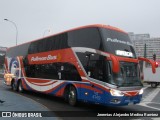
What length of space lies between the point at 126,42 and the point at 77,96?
11.4 ft

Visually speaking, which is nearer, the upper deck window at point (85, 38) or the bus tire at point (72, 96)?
the upper deck window at point (85, 38)

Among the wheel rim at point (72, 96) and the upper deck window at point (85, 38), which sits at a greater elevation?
the upper deck window at point (85, 38)

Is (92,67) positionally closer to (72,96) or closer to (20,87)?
(72,96)

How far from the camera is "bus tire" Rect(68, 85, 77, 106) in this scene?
1468cm

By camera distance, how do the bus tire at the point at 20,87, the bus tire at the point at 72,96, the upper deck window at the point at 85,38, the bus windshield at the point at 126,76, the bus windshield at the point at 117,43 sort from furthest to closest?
the bus tire at the point at 20,87
the bus tire at the point at 72,96
the upper deck window at the point at 85,38
the bus windshield at the point at 117,43
the bus windshield at the point at 126,76

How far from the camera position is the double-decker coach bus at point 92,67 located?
1246 centimetres

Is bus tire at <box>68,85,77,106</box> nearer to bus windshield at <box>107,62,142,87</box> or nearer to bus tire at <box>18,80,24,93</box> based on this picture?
bus windshield at <box>107,62,142,87</box>

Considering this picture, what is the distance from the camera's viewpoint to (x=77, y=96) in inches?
567

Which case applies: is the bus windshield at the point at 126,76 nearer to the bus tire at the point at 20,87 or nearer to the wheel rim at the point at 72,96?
the wheel rim at the point at 72,96

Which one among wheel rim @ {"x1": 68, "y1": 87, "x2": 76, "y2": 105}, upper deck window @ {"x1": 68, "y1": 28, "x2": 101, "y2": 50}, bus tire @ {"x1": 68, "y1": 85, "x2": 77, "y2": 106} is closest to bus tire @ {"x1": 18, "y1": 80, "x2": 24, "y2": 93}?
bus tire @ {"x1": 68, "y1": 85, "x2": 77, "y2": 106}

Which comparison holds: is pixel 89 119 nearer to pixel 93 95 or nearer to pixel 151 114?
pixel 93 95

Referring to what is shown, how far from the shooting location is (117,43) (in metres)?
13.5

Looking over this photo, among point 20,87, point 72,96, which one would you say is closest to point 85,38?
point 72,96

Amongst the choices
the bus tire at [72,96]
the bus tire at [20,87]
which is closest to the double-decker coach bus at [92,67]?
the bus tire at [72,96]
